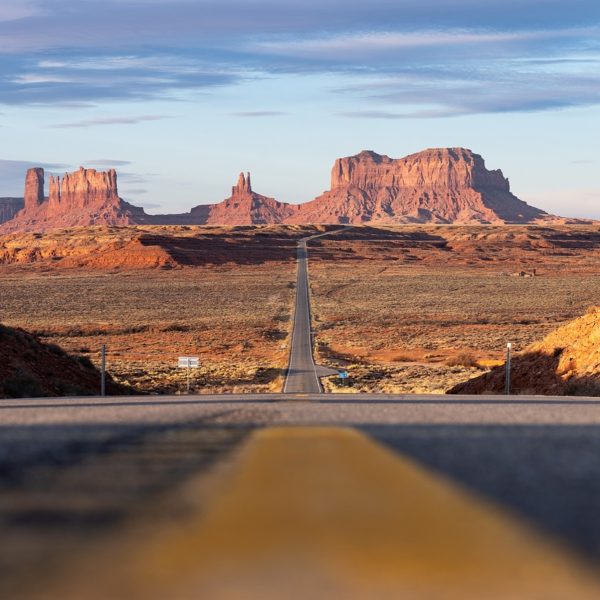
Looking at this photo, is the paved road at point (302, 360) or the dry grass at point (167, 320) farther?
the dry grass at point (167, 320)

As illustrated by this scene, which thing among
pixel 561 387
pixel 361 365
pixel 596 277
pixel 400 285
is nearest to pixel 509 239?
pixel 596 277

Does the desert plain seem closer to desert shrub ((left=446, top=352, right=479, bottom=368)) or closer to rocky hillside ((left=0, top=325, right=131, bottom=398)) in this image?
desert shrub ((left=446, top=352, right=479, bottom=368))

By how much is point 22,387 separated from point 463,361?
22630 mm

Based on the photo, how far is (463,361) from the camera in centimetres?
3722

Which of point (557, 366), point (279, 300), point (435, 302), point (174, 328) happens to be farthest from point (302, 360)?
point (279, 300)

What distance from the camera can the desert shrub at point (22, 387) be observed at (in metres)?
18.8

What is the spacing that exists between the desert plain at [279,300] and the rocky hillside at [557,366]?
342 cm

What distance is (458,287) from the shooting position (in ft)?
297

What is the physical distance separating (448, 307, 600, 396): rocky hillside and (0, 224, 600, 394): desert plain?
3.42 m

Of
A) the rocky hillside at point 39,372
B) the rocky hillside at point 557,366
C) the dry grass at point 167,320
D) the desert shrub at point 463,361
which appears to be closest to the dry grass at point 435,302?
the desert shrub at point 463,361

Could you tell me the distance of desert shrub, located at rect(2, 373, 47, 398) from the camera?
1884 cm

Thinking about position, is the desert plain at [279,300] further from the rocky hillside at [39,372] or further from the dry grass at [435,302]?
the rocky hillside at [39,372]

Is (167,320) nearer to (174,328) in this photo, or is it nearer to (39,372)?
(174,328)

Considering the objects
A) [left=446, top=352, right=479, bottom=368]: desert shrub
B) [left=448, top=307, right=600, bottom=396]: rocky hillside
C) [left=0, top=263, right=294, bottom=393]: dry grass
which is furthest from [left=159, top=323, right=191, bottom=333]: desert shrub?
[left=448, top=307, right=600, bottom=396]: rocky hillside
